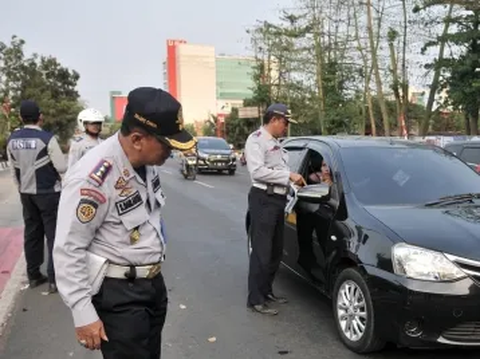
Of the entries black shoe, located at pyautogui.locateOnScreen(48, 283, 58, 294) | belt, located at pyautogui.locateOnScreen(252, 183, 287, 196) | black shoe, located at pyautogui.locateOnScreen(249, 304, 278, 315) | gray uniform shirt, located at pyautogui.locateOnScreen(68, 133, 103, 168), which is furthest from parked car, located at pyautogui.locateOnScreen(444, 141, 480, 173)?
black shoe, located at pyautogui.locateOnScreen(48, 283, 58, 294)

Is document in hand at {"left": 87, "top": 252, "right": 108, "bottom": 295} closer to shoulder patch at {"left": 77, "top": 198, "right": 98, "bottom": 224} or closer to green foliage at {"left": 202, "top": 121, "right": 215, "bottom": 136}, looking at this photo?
shoulder patch at {"left": 77, "top": 198, "right": 98, "bottom": 224}

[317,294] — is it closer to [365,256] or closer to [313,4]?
[365,256]

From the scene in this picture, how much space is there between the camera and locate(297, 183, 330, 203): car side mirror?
14.6 ft

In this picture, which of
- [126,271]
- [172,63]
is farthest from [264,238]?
[172,63]

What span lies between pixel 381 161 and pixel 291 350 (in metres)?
1.77

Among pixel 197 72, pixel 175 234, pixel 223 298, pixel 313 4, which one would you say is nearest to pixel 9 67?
pixel 313 4

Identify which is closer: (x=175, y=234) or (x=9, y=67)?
(x=175, y=234)

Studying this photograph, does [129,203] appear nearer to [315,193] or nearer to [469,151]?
[315,193]

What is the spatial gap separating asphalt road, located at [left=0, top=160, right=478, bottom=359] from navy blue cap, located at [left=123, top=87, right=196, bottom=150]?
2262mm

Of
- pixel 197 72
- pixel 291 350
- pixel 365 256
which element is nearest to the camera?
pixel 365 256

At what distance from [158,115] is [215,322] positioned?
2.92m

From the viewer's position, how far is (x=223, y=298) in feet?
17.5

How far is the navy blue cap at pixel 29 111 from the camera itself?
5254 mm

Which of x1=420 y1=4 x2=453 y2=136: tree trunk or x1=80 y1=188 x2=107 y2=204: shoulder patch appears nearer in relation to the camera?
x1=80 y1=188 x2=107 y2=204: shoulder patch
